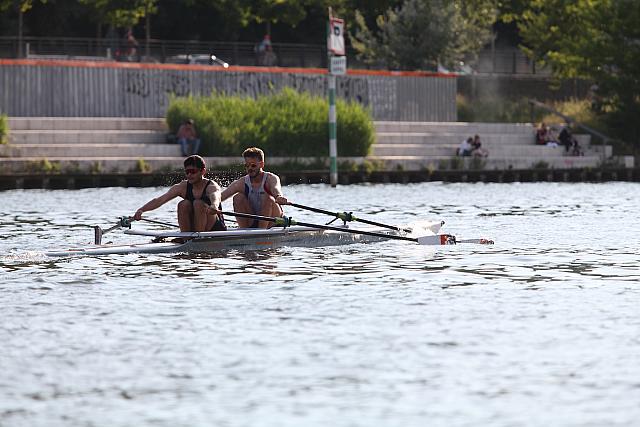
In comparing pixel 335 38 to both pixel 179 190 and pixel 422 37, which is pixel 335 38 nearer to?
pixel 422 37

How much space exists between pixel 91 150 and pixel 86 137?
3.93 feet

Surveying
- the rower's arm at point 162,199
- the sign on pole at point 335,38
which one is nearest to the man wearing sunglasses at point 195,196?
the rower's arm at point 162,199

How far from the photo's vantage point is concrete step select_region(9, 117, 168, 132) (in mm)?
47438

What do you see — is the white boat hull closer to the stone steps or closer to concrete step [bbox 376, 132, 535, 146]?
the stone steps

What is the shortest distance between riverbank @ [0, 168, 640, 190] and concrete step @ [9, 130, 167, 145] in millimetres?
3592

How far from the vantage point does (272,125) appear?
1966 inches

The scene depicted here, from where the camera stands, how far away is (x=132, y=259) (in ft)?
68.5

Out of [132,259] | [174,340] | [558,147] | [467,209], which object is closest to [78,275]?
[132,259]

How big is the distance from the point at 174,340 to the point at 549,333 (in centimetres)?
337

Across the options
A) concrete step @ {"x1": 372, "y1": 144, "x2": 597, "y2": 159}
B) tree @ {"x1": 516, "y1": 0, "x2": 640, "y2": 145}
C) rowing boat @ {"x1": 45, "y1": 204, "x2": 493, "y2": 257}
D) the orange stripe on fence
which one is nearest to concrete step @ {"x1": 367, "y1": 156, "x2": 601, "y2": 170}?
concrete step @ {"x1": 372, "y1": 144, "x2": 597, "y2": 159}

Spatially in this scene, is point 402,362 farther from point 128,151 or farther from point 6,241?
point 128,151

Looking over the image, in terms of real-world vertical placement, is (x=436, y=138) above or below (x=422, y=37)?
below

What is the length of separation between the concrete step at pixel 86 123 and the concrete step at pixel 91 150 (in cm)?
164

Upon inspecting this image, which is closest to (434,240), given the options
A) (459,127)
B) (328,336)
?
(328,336)
